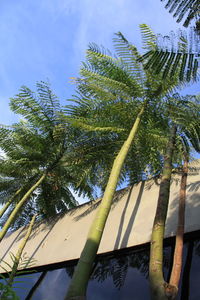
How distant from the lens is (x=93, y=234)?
319cm

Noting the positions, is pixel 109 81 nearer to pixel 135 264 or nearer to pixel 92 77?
pixel 92 77

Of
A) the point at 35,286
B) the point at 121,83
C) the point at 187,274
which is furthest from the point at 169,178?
the point at 35,286

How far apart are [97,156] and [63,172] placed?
6.14 feet

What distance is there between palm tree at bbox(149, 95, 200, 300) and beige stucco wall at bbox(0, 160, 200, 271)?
95 centimetres

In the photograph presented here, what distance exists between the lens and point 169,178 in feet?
12.5

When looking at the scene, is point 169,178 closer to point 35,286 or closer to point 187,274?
point 187,274

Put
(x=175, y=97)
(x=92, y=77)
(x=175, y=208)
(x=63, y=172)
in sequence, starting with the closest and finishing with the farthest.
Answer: (x=175, y=208), (x=175, y=97), (x=92, y=77), (x=63, y=172)

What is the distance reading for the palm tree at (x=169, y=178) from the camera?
2533 mm

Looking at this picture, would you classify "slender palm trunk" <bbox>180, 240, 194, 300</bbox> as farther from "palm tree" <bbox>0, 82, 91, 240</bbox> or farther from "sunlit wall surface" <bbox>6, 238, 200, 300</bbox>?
"palm tree" <bbox>0, 82, 91, 240</bbox>

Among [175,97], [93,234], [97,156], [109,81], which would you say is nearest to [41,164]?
[97,156]

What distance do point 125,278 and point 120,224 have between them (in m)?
1.36

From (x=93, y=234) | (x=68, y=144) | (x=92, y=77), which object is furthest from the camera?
(x=68, y=144)

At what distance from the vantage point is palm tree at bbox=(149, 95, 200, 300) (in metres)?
2.53

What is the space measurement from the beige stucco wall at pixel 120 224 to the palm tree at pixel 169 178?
3.10 ft
